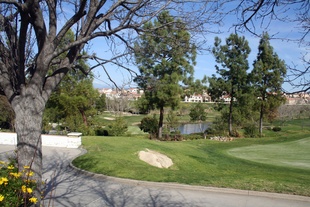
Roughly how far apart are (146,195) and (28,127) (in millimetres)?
3904

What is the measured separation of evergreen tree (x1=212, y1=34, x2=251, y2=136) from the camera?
39.7 m

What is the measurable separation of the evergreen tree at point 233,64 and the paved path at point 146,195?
104 ft

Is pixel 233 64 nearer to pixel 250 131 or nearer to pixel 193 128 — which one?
pixel 250 131

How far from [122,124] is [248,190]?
22202 mm

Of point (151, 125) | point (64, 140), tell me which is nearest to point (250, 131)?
point (151, 125)

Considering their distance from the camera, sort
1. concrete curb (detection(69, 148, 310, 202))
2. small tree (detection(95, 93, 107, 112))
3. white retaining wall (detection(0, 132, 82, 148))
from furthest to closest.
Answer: small tree (detection(95, 93, 107, 112)) < white retaining wall (detection(0, 132, 82, 148)) < concrete curb (detection(69, 148, 310, 202))

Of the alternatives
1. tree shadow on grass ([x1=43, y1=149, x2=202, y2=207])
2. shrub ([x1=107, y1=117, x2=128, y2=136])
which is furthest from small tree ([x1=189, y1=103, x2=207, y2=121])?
tree shadow on grass ([x1=43, y1=149, x2=202, y2=207])

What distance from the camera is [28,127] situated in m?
5.74

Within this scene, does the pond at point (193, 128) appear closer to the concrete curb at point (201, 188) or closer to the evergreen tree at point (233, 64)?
the evergreen tree at point (233, 64)

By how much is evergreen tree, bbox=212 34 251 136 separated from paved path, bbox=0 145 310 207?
3180cm

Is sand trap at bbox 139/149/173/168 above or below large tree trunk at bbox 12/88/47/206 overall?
below

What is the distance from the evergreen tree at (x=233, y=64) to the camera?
3972 centimetres

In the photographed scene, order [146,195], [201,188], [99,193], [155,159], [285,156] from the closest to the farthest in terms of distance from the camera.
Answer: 1. [146,195]
2. [99,193]
3. [201,188]
4. [155,159]
5. [285,156]

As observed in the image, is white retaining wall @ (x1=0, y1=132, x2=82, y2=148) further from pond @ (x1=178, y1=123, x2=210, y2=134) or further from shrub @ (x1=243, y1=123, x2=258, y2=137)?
pond @ (x1=178, y1=123, x2=210, y2=134)
